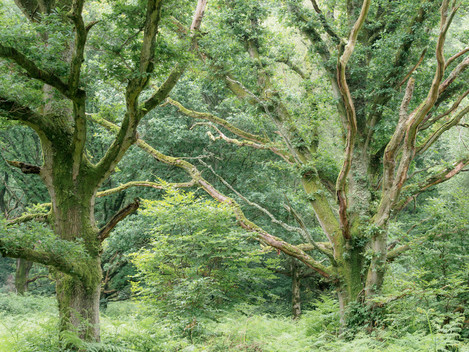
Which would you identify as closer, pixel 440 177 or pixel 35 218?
pixel 35 218

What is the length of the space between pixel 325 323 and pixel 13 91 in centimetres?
742

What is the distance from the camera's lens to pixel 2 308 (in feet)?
43.8

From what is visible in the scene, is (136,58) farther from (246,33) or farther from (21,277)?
(21,277)

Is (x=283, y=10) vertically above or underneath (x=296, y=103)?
above

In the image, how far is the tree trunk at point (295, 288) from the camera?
49.5ft

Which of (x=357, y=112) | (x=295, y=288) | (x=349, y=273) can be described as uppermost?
(x=357, y=112)

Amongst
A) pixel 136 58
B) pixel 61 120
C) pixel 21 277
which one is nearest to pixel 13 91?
pixel 61 120

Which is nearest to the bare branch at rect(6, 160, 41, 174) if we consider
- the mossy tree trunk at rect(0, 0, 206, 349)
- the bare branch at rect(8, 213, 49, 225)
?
the mossy tree trunk at rect(0, 0, 206, 349)

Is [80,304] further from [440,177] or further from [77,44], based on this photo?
[440,177]

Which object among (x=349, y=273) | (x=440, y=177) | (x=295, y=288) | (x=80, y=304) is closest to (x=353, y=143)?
(x=440, y=177)

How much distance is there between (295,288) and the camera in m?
15.4

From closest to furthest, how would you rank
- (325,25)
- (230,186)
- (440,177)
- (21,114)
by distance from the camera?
(21,114)
(440,177)
(325,25)
(230,186)

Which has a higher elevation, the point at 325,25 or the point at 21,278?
the point at 325,25

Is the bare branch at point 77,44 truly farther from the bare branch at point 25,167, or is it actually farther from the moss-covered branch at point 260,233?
the moss-covered branch at point 260,233
